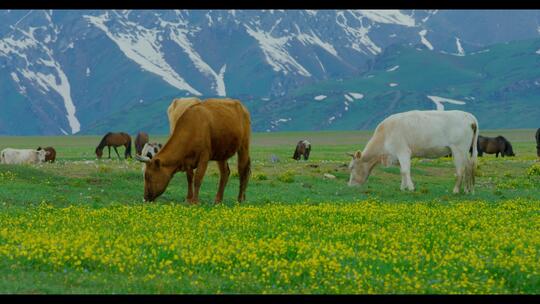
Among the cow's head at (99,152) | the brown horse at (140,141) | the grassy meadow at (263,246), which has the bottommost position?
the grassy meadow at (263,246)

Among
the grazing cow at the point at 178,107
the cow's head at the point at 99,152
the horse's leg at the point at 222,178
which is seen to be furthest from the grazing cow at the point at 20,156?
the horse's leg at the point at 222,178

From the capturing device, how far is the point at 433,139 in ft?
108

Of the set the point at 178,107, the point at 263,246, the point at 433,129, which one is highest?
the point at 178,107

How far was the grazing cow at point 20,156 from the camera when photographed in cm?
5853

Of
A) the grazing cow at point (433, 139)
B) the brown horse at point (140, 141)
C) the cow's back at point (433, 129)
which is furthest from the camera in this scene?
the brown horse at point (140, 141)

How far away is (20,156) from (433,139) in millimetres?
35538

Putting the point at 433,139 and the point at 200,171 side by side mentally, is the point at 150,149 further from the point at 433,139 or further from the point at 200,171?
the point at 200,171

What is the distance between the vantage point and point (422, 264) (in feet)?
48.0

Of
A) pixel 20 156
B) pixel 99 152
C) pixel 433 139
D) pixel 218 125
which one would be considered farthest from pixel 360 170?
pixel 99 152

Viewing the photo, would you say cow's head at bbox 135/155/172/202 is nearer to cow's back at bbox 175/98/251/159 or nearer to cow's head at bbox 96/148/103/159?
cow's back at bbox 175/98/251/159

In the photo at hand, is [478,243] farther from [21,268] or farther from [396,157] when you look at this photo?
[396,157]

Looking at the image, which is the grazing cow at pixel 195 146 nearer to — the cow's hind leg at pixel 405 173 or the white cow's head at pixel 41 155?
the cow's hind leg at pixel 405 173

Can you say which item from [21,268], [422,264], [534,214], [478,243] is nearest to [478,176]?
[534,214]

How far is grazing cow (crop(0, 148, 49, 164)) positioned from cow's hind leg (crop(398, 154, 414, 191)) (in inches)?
1324
